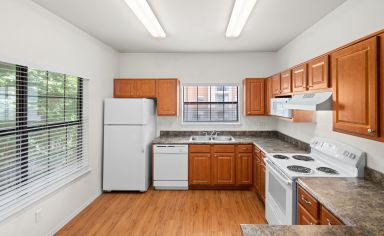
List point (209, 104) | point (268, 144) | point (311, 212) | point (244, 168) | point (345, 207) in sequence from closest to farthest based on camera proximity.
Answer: point (345, 207) < point (311, 212) < point (268, 144) < point (244, 168) < point (209, 104)

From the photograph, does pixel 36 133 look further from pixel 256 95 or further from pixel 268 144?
pixel 256 95

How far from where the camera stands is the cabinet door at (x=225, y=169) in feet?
13.9

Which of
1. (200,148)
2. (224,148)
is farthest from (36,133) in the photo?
(224,148)

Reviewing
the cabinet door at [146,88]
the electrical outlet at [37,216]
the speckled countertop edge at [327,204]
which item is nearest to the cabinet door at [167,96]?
the cabinet door at [146,88]

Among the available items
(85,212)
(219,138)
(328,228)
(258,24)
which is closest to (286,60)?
(258,24)

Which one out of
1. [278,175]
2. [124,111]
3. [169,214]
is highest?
[124,111]

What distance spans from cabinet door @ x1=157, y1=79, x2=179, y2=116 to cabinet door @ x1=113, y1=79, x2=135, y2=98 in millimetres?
576

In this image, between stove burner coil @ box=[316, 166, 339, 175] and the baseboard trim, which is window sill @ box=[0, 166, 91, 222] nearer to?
the baseboard trim

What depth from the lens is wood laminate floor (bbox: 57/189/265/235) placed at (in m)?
2.92

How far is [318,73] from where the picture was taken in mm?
2373

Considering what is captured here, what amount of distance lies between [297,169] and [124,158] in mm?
2949

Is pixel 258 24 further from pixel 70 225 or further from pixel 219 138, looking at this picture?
pixel 70 225

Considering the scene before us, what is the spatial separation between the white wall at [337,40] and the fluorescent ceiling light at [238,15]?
107cm

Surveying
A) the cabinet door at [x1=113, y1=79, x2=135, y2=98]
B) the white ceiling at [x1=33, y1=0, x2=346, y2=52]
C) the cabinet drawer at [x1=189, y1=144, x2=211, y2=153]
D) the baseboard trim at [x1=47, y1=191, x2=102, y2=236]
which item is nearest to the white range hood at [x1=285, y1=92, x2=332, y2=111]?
the white ceiling at [x1=33, y1=0, x2=346, y2=52]
